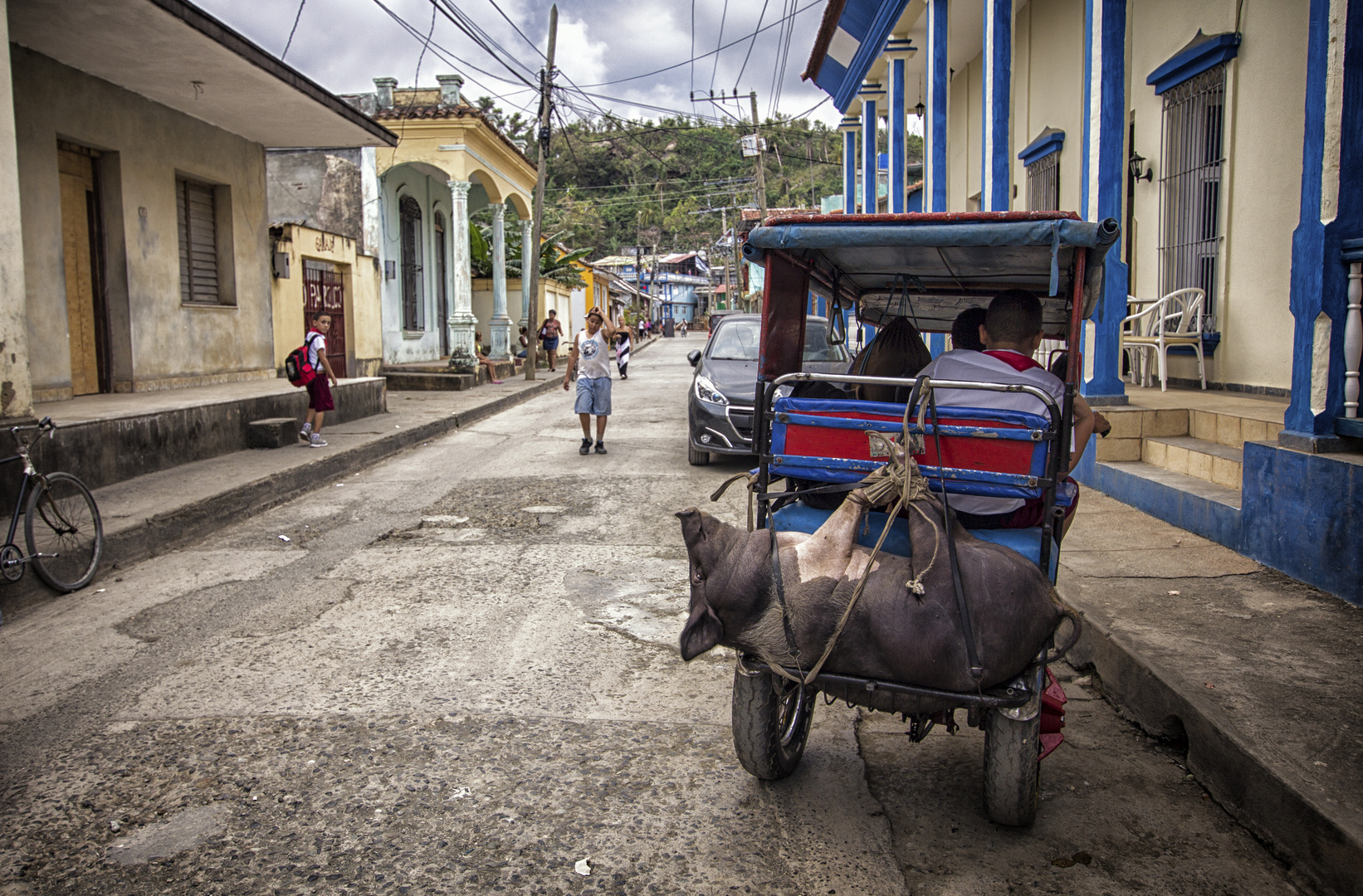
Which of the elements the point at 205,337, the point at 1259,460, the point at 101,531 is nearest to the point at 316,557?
the point at 101,531

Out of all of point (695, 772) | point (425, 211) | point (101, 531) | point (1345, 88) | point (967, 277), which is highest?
point (425, 211)

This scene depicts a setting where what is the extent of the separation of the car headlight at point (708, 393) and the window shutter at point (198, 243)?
22.3 feet

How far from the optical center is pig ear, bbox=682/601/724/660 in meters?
2.64

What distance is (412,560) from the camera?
19.6 ft

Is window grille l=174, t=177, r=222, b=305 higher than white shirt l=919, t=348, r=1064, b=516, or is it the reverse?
window grille l=174, t=177, r=222, b=305

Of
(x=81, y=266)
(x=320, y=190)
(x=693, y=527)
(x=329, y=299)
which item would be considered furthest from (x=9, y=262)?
(x=320, y=190)

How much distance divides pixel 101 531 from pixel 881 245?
5.09 meters

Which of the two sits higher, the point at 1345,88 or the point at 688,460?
the point at 1345,88

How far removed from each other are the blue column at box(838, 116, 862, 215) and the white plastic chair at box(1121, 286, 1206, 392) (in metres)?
10.9

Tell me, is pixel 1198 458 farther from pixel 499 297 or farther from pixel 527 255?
pixel 527 255

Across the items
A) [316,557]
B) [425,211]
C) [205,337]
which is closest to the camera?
[316,557]

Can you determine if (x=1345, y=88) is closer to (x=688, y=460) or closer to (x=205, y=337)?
(x=688, y=460)

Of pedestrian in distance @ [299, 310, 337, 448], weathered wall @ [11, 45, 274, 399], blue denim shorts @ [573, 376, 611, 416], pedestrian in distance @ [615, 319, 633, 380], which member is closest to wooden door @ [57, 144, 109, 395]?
weathered wall @ [11, 45, 274, 399]

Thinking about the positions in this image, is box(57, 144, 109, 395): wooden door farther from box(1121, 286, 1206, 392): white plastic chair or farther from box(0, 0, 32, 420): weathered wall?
Answer: box(1121, 286, 1206, 392): white plastic chair
